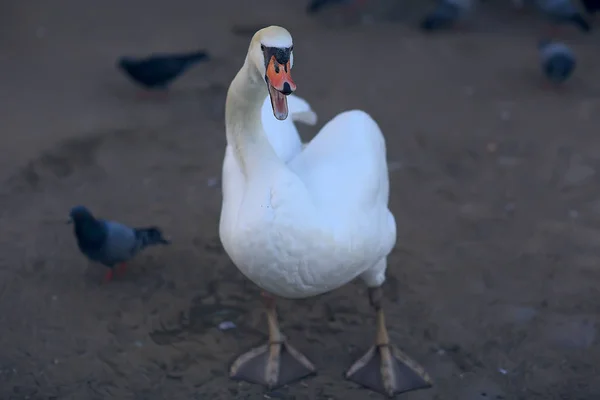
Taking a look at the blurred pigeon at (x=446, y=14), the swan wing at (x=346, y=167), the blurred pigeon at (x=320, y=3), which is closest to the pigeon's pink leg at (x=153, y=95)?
the blurred pigeon at (x=320, y=3)

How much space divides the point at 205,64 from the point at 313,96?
1.25m

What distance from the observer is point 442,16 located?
8125 millimetres

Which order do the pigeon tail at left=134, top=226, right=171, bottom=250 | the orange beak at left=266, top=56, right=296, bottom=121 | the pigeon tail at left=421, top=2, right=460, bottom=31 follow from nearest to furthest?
the orange beak at left=266, top=56, right=296, bottom=121
the pigeon tail at left=134, top=226, right=171, bottom=250
the pigeon tail at left=421, top=2, right=460, bottom=31

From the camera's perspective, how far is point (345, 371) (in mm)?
4160

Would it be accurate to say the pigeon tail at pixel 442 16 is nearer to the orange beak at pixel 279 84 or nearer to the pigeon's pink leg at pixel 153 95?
the pigeon's pink leg at pixel 153 95

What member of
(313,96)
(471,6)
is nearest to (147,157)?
(313,96)

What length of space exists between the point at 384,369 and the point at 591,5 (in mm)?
5631

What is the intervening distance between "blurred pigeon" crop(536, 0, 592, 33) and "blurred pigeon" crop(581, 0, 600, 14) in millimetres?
316

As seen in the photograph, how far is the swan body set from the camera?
327 cm

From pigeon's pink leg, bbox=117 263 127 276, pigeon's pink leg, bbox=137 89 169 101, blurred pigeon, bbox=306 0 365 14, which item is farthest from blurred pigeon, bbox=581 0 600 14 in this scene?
pigeon's pink leg, bbox=117 263 127 276

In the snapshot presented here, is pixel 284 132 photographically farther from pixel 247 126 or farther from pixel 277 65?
pixel 277 65

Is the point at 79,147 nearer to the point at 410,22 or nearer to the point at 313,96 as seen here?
the point at 313,96

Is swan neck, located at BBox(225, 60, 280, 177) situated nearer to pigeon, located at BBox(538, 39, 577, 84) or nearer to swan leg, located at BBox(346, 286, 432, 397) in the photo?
swan leg, located at BBox(346, 286, 432, 397)

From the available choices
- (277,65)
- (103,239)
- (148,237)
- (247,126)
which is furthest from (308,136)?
(277,65)
